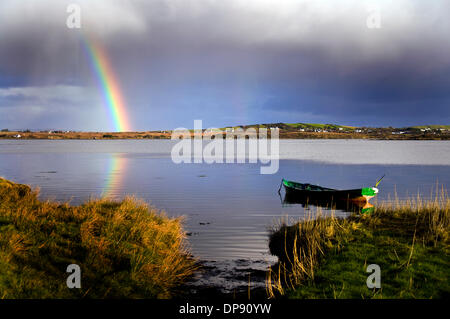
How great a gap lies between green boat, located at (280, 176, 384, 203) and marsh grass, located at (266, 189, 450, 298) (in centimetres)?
1272

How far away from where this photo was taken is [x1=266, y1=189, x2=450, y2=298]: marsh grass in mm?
10172

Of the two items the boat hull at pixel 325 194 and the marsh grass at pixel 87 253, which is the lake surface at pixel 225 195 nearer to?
the boat hull at pixel 325 194

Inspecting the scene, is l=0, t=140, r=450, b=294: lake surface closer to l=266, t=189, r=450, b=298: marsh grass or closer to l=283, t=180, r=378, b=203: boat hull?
l=283, t=180, r=378, b=203: boat hull

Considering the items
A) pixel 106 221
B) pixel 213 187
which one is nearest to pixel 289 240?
pixel 106 221

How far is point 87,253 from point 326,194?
2502 cm

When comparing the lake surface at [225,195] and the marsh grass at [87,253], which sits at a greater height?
the marsh grass at [87,253]

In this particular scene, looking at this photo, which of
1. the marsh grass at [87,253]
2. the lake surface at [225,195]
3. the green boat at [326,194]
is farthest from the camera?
the green boat at [326,194]

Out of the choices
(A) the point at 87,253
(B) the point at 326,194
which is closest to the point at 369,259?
(A) the point at 87,253

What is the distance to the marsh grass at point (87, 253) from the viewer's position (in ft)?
33.2

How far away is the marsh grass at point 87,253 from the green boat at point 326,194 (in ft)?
62.9

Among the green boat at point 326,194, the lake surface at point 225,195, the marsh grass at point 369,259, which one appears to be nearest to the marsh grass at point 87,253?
the lake surface at point 225,195

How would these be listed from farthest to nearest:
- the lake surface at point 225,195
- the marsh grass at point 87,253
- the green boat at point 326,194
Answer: the green boat at point 326,194, the lake surface at point 225,195, the marsh grass at point 87,253

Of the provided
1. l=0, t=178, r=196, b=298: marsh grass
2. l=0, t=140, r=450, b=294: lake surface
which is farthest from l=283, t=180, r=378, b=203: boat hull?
l=0, t=178, r=196, b=298: marsh grass

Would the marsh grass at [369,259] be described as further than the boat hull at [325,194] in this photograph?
No
